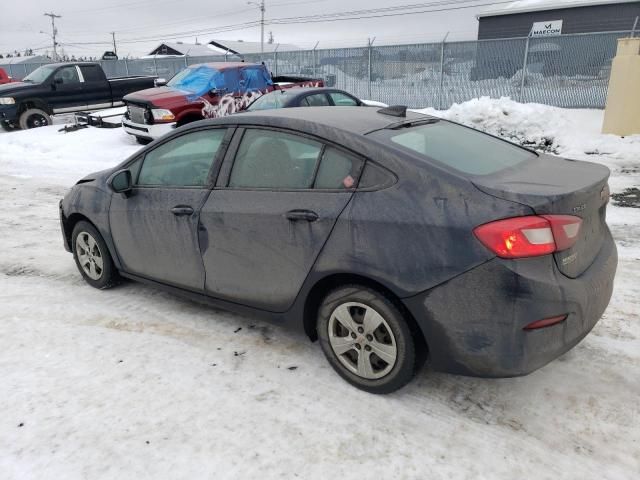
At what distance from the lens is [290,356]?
3434 millimetres

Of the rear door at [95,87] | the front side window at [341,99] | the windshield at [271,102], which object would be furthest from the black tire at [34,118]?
the front side window at [341,99]

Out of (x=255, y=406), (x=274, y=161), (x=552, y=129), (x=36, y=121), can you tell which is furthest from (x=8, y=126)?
Result: (x=255, y=406)

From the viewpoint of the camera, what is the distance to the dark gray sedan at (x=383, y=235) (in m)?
2.47

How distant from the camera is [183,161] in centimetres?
378

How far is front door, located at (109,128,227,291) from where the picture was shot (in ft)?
11.7

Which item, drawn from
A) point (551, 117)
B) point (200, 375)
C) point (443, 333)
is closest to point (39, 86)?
point (551, 117)

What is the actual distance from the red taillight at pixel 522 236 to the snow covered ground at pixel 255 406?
972mm

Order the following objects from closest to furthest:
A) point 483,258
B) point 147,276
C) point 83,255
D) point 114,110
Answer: point 483,258 < point 147,276 < point 83,255 < point 114,110

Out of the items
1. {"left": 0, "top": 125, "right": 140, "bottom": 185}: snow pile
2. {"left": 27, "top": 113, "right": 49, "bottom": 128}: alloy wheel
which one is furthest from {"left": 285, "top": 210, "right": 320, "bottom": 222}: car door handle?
{"left": 27, "top": 113, "right": 49, "bottom": 128}: alloy wheel

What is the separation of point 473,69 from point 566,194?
15125 mm

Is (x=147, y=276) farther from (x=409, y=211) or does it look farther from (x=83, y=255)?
(x=409, y=211)

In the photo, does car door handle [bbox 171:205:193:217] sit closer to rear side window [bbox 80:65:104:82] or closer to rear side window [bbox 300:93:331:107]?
rear side window [bbox 300:93:331:107]

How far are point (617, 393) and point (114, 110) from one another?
57.3ft

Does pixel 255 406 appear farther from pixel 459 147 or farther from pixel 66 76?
pixel 66 76
